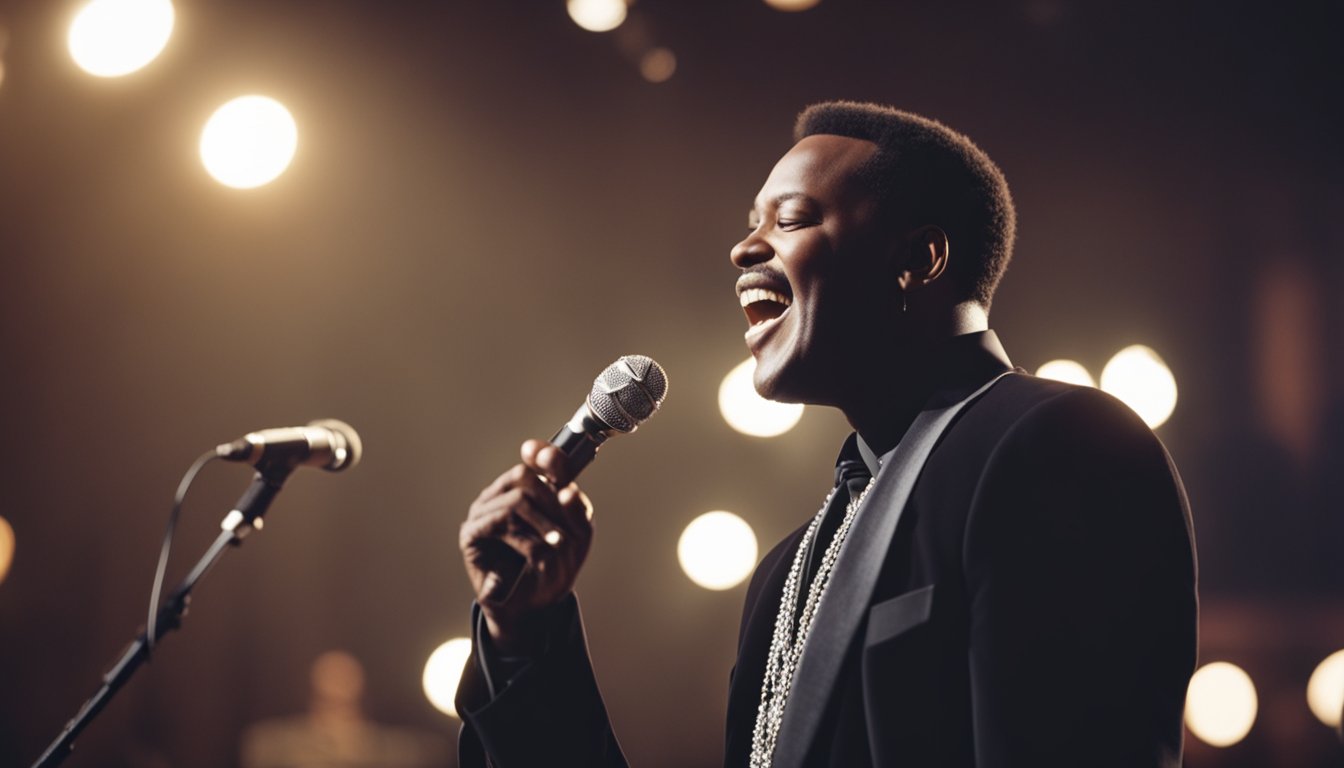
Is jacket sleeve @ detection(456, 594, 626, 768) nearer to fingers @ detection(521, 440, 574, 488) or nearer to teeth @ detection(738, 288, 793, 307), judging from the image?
fingers @ detection(521, 440, 574, 488)

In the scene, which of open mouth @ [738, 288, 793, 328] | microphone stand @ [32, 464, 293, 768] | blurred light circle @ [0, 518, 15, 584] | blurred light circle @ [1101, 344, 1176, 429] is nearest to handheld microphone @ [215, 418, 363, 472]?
microphone stand @ [32, 464, 293, 768]

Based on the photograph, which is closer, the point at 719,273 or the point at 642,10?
the point at 642,10

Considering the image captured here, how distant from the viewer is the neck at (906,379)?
1613 millimetres

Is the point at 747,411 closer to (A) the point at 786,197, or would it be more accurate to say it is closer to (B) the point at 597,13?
(B) the point at 597,13

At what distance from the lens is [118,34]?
411 cm

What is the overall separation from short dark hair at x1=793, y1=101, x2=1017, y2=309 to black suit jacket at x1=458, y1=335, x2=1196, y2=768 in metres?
0.41

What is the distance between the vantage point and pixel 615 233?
17.3 feet

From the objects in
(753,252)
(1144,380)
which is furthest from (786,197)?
(1144,380)

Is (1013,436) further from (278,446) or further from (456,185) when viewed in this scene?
(456,185)

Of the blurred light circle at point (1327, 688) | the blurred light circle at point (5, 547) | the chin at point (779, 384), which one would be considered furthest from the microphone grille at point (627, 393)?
the blurred light circle at point (1327, 688)

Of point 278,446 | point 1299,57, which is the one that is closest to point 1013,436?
point 278,446

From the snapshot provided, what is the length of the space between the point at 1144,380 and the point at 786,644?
4329mm

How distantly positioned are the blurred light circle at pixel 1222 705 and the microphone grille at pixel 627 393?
4802 millimetres

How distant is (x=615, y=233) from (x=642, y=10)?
3.57 feet
